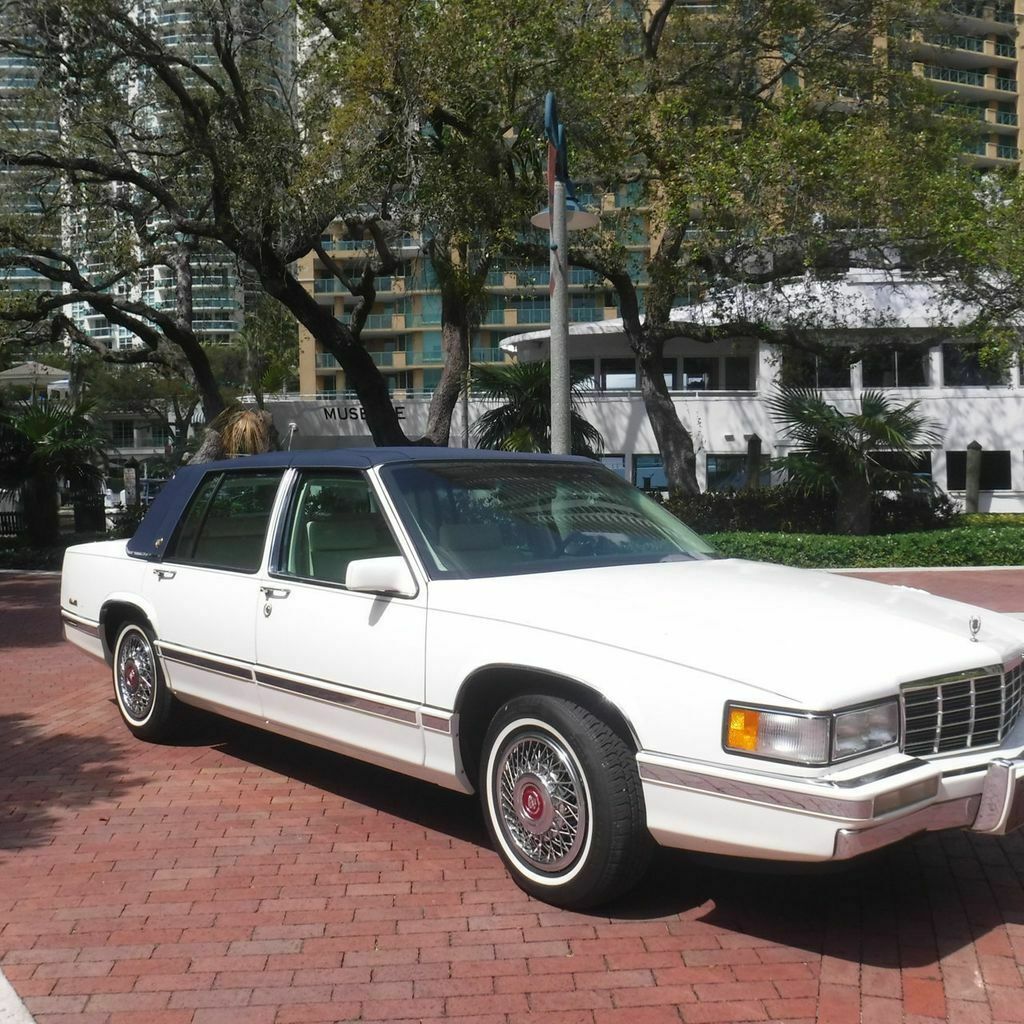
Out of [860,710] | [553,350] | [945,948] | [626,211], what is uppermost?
[626,211]

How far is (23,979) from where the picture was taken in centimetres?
366

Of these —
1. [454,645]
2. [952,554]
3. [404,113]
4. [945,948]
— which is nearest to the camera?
[945,948]

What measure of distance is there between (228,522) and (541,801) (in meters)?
2.66

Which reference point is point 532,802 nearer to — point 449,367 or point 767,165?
point 767,165

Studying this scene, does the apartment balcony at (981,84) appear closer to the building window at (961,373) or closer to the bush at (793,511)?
the building window at (961,373)

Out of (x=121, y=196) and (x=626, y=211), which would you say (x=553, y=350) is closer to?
(x=626, y=211)

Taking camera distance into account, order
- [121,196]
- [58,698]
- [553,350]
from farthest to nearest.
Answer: [121,196] < [553,350] < [58,698]

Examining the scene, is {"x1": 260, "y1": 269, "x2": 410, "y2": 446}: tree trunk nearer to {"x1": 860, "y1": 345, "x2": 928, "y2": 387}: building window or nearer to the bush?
the bush

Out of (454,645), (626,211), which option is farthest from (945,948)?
(626,211)

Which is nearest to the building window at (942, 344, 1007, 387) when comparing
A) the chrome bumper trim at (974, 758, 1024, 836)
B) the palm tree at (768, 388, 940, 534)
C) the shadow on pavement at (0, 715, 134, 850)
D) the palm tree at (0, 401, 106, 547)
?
the palm tree at (768, 388, 940, 534)

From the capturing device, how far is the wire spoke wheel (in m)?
3.98

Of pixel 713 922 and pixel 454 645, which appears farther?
pixel 454 645

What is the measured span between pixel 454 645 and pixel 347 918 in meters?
1.05

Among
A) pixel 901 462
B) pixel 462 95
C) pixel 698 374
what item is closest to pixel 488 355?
pixel 698 374
